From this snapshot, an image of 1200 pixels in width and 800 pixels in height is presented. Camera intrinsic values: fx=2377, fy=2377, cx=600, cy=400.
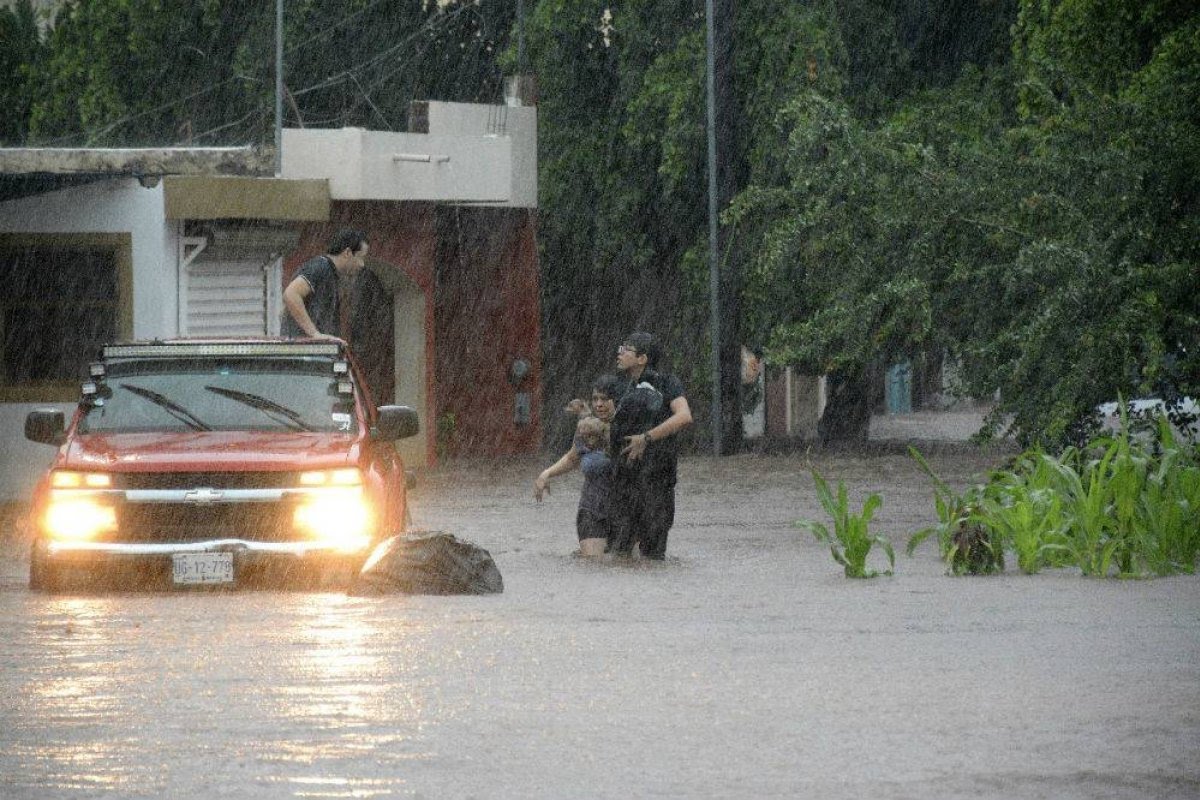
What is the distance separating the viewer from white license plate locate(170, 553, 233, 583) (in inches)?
512

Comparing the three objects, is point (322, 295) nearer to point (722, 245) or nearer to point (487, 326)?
point (487, 326)

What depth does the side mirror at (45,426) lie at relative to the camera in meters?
13.8

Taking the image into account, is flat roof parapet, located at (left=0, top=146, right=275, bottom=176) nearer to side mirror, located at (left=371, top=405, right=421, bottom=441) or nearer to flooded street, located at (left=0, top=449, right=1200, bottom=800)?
side mirror, located at (left=371, top=405, right=421, bottom=441)

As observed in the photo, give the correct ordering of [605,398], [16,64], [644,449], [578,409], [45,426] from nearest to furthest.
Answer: [45,426], [644,449], [578,409], [605,398], [16,64]

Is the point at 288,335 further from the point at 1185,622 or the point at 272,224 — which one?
the point at 272,224

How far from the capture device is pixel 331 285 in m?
15.9

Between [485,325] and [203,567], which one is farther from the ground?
[485,325]

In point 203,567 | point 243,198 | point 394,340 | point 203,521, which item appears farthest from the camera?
point 394,340

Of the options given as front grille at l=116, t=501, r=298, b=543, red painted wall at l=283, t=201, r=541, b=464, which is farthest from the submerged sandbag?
red painted wall at l=283, t=201, r=541, b=464

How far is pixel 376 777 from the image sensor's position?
757 cm

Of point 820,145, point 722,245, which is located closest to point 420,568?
point 820,145

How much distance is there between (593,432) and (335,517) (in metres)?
2.79

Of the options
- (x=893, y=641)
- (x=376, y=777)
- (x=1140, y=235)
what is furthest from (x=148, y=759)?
(x=1140, y=235)

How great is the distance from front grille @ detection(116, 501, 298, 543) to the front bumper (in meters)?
0.05
